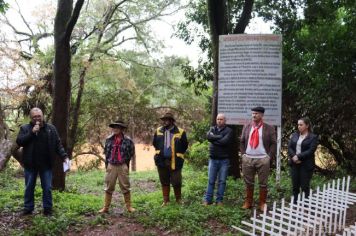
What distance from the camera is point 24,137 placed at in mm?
7664

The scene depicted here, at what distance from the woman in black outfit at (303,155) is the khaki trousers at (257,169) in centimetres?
49

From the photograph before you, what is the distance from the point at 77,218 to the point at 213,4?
5.88 meters

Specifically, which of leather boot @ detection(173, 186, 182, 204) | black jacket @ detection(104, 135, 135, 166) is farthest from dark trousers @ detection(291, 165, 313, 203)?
black jacket @ detection(104, 135, 135, 166)

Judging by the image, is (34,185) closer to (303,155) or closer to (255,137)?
(255,137)

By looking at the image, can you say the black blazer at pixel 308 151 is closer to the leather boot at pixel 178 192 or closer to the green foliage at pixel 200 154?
the leather boot at pixel 178 192

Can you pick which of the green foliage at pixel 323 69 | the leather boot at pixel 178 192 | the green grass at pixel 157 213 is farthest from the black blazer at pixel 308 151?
the green foliage at pixel 323 69

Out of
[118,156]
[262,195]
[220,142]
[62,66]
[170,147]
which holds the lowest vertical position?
[262,195]

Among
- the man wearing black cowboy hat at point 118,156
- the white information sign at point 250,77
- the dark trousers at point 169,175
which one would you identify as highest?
the white information sign at point 250,77

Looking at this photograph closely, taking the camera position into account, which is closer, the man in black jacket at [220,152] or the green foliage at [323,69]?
the man in black jacket at [220,152]

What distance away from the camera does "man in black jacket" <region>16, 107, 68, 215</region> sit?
25.3 feet

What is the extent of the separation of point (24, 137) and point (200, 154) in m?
8.93

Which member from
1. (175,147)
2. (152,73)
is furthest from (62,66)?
(152,73)

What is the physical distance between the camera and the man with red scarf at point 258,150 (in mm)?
8039

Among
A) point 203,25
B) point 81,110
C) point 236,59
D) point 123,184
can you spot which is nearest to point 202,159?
point 203,25
